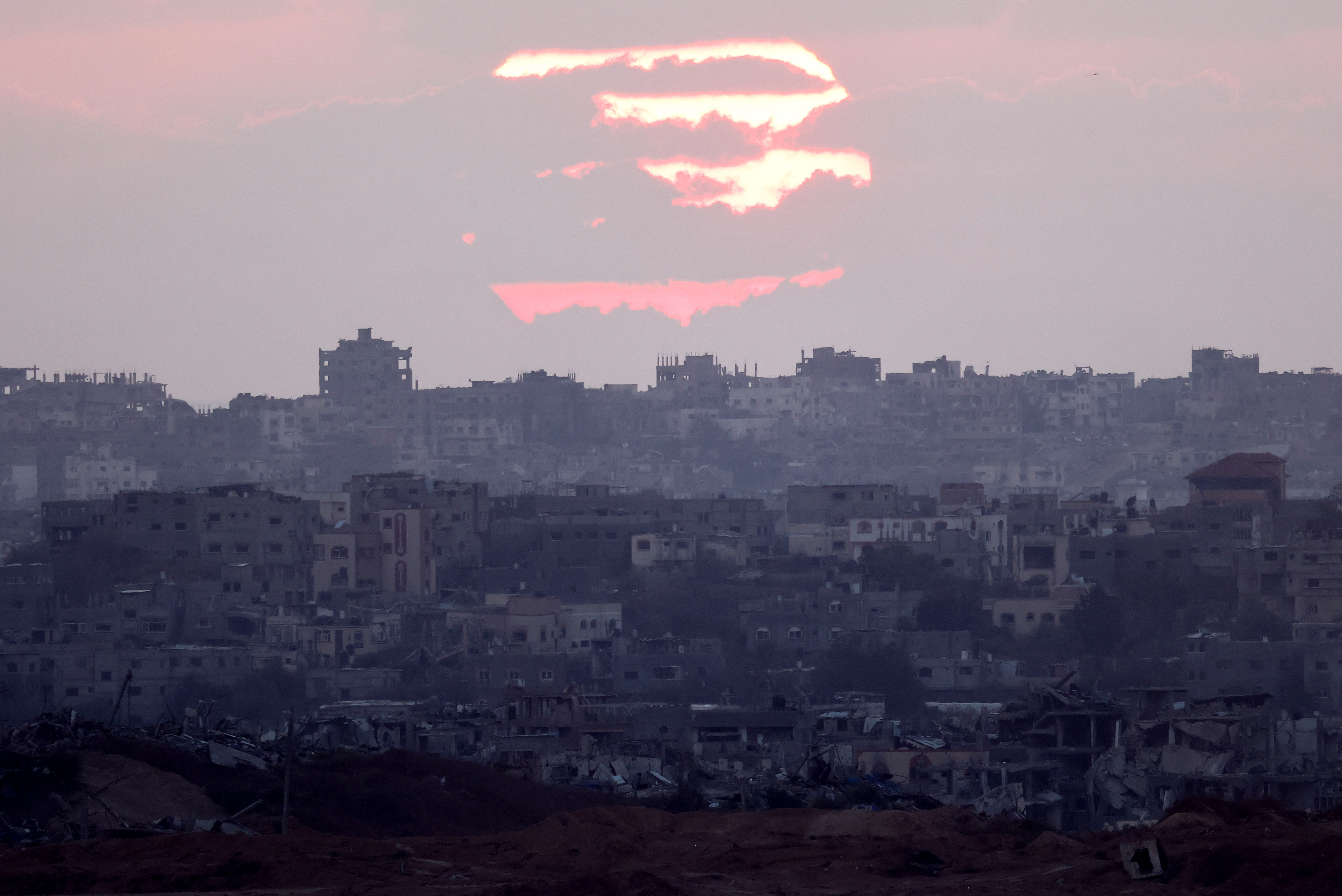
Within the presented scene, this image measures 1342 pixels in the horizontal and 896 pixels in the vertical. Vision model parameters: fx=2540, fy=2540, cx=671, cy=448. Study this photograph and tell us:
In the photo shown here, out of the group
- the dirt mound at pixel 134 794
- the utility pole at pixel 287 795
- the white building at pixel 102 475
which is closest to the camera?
the utility pole at pixel 287 795

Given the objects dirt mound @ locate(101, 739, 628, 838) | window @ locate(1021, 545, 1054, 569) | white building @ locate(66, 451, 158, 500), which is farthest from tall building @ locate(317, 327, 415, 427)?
dirt mound @ locate(101, 739, 628, 838)

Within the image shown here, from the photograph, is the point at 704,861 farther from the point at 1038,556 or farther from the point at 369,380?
the point at 369,380

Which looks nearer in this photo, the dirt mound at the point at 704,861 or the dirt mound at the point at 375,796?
the dirt mound at the point at 704,861

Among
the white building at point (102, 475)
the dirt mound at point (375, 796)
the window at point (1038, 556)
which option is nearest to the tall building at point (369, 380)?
the white building at point (102, 475)

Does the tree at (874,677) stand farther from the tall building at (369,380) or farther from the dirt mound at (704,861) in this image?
the tall building at (369,380)

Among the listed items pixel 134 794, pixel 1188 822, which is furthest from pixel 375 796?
pixel 1188 822

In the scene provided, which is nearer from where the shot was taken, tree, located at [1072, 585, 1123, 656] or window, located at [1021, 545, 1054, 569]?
tree, located at [1072, 585, 1123, 656]

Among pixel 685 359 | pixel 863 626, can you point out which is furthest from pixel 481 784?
pixel 685 359

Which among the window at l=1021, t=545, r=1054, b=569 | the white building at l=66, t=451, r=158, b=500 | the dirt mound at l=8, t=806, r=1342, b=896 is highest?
the white building at l=66, t=451, r=158, b=500

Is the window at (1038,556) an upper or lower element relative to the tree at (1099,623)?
upper

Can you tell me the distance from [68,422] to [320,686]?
180 feet

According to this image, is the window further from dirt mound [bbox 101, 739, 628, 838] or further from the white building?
the white building

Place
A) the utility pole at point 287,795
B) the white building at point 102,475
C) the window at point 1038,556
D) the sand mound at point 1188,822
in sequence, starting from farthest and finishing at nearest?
1. the white building at point 102,475
2. the window at point 1038,556
3. the utility pole at point 287,795
4. the sand mound at point 1188,822

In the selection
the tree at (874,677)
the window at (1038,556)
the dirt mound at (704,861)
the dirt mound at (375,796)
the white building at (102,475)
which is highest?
the white building at (102,475)
